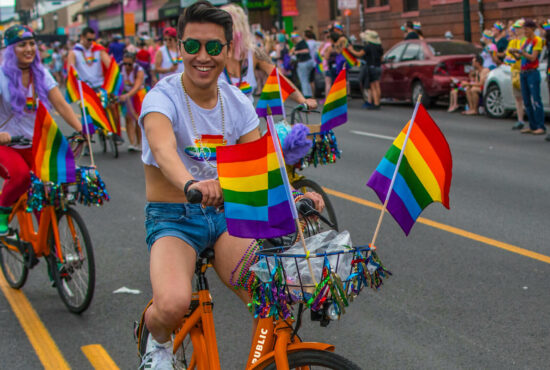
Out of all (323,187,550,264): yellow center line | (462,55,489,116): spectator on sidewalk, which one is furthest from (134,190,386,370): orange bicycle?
(462,55,489,116): spectator on sidewalk

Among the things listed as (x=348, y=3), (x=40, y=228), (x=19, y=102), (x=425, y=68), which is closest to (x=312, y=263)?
(x=40, y=228)

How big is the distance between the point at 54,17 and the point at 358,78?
92506 mm

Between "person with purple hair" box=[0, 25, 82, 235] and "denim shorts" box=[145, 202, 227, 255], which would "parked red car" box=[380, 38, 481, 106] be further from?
"denim shorts" box=[145, 202, 227, 255]

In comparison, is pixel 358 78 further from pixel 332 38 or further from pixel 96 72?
pixel 96 72

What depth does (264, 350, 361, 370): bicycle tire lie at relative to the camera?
2641 mm

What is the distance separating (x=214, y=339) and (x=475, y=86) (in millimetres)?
14984

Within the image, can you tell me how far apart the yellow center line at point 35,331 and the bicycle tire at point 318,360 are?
2315 mm

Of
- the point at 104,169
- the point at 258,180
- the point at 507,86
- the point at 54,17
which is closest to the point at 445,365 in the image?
the point at 258,180

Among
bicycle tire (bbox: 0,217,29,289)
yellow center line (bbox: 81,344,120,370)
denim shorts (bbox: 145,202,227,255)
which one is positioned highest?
denim shorts (bbox: 145,202,227,255)

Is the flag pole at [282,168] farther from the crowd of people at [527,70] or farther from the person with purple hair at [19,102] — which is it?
the crowd of people at [527,70]

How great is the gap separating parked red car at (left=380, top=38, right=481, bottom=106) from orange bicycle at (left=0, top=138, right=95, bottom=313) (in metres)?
13.4

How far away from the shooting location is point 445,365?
4.37 m

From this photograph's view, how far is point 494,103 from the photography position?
1648 centimetres

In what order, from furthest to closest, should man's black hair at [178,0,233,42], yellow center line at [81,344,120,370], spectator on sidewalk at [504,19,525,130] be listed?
spectator on sidewalk at [504,19,525,130], yellow center line at [81,344,120,370], man's black hair at [178,0,233,42]
